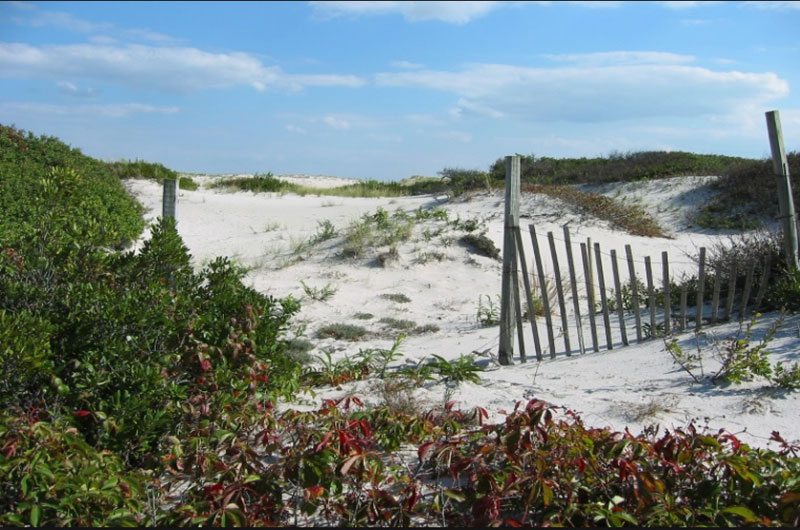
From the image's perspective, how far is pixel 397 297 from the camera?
9.39 m

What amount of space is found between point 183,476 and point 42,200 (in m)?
2.16

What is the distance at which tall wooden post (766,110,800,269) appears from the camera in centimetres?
686

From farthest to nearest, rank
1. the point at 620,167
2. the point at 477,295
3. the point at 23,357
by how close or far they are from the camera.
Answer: the point at 620,167 → the point at 477,295 → the point at 23,357

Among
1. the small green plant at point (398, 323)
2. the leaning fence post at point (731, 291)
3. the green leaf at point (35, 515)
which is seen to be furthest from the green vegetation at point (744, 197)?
the green leaf at point (35, 515)

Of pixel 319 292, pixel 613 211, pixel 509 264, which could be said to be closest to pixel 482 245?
pixel 319 292

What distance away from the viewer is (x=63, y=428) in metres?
3.40

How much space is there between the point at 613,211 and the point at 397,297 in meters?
6.64

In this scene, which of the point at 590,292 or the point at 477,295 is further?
the point at 477,295

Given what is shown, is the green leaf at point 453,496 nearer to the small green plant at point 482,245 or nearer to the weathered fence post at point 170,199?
the weathered fence post at point 170,199

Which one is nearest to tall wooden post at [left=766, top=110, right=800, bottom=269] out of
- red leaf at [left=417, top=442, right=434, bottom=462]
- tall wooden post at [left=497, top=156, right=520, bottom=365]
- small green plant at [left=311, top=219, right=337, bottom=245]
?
tall wooden post at [left=497, top=156, right=520, bottom=365]

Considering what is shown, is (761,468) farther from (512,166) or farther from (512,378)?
(512,166)

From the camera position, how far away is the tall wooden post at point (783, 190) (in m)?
6.86

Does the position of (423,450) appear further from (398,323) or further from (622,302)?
(398,323)

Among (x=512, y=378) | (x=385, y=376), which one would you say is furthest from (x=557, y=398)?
(x=385, y=376)
